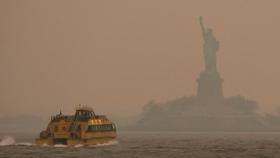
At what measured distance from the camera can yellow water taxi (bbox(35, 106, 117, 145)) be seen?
118750 mm

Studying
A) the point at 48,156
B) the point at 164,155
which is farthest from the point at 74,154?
the point at 164,155

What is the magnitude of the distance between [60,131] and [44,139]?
17.1 ft

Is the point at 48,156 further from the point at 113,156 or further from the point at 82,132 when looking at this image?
the point at 82,132

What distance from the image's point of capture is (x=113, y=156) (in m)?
96.7

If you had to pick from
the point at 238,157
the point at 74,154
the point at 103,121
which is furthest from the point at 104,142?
the point at 238,157

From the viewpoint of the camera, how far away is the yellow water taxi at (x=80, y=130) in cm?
11875

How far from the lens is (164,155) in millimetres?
99875

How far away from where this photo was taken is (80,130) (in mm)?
118688

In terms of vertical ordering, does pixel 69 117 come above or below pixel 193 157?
above

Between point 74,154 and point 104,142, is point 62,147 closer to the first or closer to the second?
point 104,142

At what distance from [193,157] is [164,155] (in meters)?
5.33

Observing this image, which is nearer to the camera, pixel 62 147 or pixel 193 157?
pixel 193 157

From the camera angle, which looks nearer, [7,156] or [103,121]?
[7,156]

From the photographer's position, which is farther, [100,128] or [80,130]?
[100,128]
